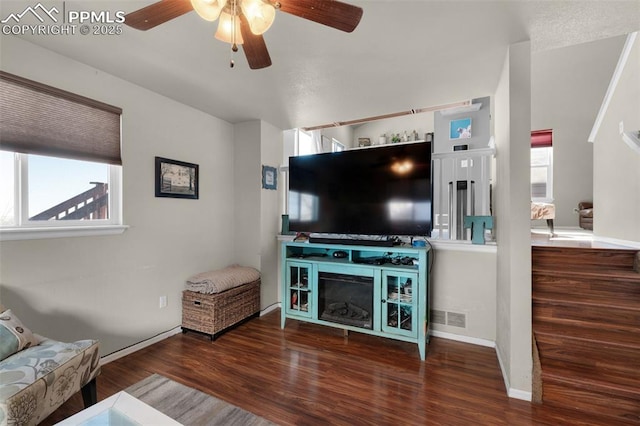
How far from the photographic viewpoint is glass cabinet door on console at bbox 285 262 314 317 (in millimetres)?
2826

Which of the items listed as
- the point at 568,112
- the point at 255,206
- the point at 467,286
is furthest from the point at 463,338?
the point at 568,112

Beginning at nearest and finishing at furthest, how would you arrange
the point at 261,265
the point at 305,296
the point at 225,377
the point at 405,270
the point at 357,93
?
the point at 225,377 < the point at 405,270 < the point at 357,93 < the point at 305,296 < the point at 261,265

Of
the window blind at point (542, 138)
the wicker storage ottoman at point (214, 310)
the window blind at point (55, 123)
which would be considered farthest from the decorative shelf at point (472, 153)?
the window blind at point (542, 138)

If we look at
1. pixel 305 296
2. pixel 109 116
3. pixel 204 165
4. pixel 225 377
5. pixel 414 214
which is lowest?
pixel 225 377

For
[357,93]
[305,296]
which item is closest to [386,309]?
[305,296]

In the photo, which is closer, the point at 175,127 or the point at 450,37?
the point at 450,37

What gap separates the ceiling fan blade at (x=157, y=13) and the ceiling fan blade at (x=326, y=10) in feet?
1.38

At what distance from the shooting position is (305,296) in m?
2.90

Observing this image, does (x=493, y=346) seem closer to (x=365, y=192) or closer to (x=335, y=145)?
(x=365, y=192)

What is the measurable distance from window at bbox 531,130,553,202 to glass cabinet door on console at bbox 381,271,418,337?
444 cm

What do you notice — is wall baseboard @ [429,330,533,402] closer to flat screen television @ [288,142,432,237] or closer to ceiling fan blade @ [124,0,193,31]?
flat screen television @ [288,142,432,237]

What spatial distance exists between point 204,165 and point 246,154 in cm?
53

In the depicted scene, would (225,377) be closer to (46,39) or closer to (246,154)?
(246,154)

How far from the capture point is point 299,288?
2881mm
